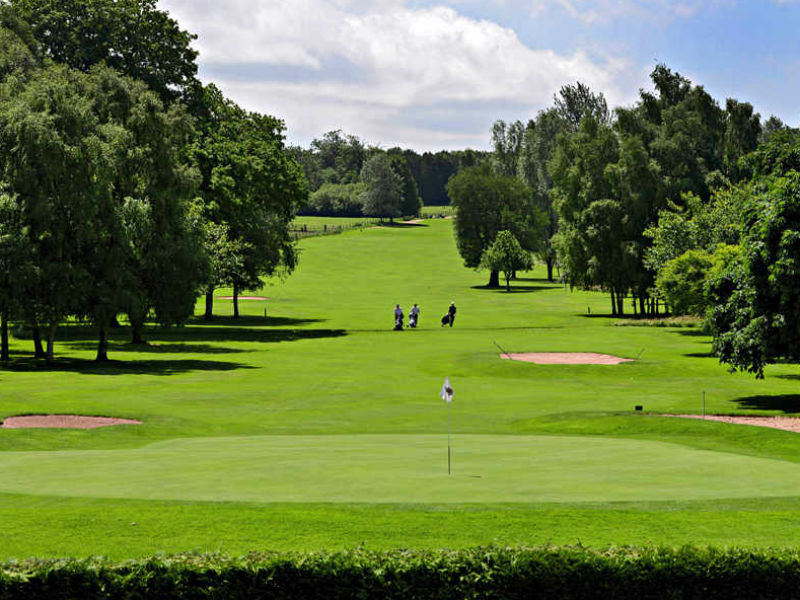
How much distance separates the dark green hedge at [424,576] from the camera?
11.9m

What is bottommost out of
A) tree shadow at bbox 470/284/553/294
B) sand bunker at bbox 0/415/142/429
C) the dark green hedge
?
sand bunker at bbox 0/415/142/429

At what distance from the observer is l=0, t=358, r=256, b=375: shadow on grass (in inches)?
2044

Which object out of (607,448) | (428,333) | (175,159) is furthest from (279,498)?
(428,333)

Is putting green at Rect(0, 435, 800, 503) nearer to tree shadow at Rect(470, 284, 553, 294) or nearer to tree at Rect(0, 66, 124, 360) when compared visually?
tree at Rect(0, 66, 124, 360)

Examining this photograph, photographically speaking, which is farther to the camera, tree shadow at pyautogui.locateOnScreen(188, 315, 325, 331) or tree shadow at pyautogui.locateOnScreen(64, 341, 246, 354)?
tree shadow at pyautogui.locateOnScreen(188, 315, 325, 331)

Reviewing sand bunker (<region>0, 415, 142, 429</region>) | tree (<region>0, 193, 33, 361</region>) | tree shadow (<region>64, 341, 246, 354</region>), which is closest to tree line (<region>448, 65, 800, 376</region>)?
sand bunker (<region>0, 415, 142, 429</region>)

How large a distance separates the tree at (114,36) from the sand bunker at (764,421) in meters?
60.9

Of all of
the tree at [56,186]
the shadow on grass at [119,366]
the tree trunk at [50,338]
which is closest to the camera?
the tree at [56,186]

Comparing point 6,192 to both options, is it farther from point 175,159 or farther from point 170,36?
point 170,36

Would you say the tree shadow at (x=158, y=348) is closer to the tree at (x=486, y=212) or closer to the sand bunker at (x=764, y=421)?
the sand bunker at (x=764, y=421)

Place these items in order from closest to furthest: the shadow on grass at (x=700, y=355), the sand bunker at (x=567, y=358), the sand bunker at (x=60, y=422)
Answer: the sand bunker at (x=60, y=422) < the sand bunker at (x=567, y=358) < the shadow on grass at (x=700, y=355)

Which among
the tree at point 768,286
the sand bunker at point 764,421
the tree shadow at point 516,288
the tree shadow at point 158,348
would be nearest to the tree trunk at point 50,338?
the tree shadow at point 158,348

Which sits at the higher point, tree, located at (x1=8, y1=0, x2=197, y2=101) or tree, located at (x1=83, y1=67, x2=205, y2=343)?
tree, located at (x1=8, y1=0, x2=197, y2=101)

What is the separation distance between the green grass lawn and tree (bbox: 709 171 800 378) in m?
2.39
